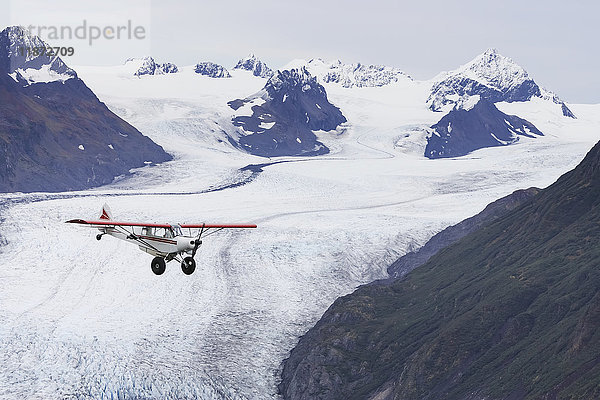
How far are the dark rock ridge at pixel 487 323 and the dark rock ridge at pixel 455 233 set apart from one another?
673 inches

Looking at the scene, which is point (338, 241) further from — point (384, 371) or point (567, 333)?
point (567, 333)

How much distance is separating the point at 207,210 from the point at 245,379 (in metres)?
93.9

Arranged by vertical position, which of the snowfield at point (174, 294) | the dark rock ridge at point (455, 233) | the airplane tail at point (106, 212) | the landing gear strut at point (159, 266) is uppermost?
the airplane tail at point (106, 212)

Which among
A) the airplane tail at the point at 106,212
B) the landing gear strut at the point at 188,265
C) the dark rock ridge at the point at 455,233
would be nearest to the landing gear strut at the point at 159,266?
the landing gear strut at the point at 188,265

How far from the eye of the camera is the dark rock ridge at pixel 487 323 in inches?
2768

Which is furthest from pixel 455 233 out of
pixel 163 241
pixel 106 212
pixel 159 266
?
pixel 159 266

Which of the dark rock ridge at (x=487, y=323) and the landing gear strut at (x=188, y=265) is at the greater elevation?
the landing gear strut at (x=188, y=265)

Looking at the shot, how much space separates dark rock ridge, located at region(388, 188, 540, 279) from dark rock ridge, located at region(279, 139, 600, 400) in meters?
17.1

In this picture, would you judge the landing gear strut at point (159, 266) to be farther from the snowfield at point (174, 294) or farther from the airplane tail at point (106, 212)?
the snowfield at point (174, 294)

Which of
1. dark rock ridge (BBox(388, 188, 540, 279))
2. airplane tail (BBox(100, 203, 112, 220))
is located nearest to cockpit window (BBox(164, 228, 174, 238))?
airplane tail (BBox(100, 203, 112, 220))

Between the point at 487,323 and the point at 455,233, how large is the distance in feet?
206

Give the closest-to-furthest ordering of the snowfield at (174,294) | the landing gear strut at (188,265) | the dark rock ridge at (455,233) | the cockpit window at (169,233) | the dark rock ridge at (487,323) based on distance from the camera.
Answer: the landing gear strut at (188,265) < the cockpit window at (169,233) < the dark rock ridge at (487,323) < the snowfield at (174,294) < the dark rock ridge at (455,233)

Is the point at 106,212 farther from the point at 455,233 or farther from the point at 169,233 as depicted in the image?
the point at 455,233

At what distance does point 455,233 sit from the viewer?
14538cm
